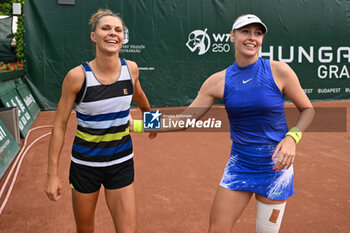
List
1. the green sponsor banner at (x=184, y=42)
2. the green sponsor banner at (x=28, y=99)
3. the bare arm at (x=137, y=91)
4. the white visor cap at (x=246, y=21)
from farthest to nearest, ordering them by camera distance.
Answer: the green sponsor banner at (x=184, y=42)
the green sponsor banner at (x=28, y=99)
the bare arm at (x=137, y=91)
the white visor cap at (x=246, y=21)

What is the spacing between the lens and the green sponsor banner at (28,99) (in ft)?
32.0

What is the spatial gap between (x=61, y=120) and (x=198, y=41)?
10.8 metres

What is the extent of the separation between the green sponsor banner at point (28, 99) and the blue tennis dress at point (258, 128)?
28.0 feet

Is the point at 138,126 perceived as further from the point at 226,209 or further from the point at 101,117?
the point at 226,209

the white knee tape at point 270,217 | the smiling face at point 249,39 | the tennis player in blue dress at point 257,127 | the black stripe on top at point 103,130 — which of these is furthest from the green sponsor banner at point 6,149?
the smiling face at point 249,39

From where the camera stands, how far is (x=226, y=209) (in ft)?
7.70

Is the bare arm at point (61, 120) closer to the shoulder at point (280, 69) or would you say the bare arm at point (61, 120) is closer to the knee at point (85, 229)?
the knee at point (85, 229)

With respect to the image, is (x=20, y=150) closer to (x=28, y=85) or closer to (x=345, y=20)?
(x=28, y=85)

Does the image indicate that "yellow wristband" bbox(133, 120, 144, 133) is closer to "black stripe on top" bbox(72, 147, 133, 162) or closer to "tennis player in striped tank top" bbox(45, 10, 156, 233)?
"tennis player in striped tank top" bbox(45, 10, 156, 233)

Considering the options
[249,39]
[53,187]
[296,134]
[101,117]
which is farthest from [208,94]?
[53,187]

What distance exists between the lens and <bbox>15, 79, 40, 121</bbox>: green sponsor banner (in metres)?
9.75

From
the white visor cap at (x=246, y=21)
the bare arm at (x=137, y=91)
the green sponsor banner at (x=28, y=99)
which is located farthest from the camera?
the green sponsor banner at (x=28, y=99)

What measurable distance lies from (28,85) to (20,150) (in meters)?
5.37

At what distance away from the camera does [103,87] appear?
2.40 meters
